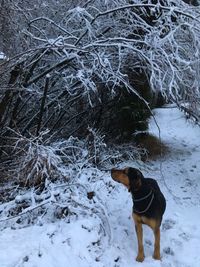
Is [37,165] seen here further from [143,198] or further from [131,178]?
[143,198]

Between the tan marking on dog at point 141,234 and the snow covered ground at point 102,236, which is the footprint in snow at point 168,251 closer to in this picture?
the snow covered ground at point 102,236

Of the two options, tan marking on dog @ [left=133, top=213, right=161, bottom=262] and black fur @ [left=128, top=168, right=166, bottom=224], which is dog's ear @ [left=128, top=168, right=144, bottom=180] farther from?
tan marking on dog @ [left=133, top=213, right=161, bottom=262]

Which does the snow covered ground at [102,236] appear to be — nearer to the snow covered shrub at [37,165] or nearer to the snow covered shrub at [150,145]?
the snow covered shrub at [37,165]

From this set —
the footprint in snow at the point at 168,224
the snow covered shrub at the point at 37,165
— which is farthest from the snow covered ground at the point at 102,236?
the snow covered shrub at the point at 37,165

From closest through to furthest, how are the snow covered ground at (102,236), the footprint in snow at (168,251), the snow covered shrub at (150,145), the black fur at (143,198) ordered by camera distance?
the snow covered ground at (102,236)
the black fur at (143,198)
the footprint in snow at (168,251)
the snow covered shrub at (150,145)

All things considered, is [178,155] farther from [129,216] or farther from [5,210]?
[5,210]

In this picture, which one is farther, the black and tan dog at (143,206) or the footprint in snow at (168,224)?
the footprint in snow at (168,224)

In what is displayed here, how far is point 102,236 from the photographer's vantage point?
651 centimetres

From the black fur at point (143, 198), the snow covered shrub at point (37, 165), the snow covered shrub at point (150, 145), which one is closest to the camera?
the black fur at point (143, 198)

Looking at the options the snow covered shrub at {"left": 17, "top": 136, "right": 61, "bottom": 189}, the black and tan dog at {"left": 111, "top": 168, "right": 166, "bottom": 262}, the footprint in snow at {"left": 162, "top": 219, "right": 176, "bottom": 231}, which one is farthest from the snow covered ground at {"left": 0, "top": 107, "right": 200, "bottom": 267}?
the snow covered shrub at {"left": 17, "top": 136, "right": 61, "bottom": 189}

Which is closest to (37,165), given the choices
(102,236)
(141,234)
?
(102,236)

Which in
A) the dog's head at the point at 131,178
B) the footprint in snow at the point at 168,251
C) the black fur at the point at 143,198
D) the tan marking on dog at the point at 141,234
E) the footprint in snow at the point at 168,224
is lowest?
the footprint in snow at the point at 168,251

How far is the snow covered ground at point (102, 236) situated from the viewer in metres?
5.82

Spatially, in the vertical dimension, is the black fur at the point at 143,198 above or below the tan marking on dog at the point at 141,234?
above
